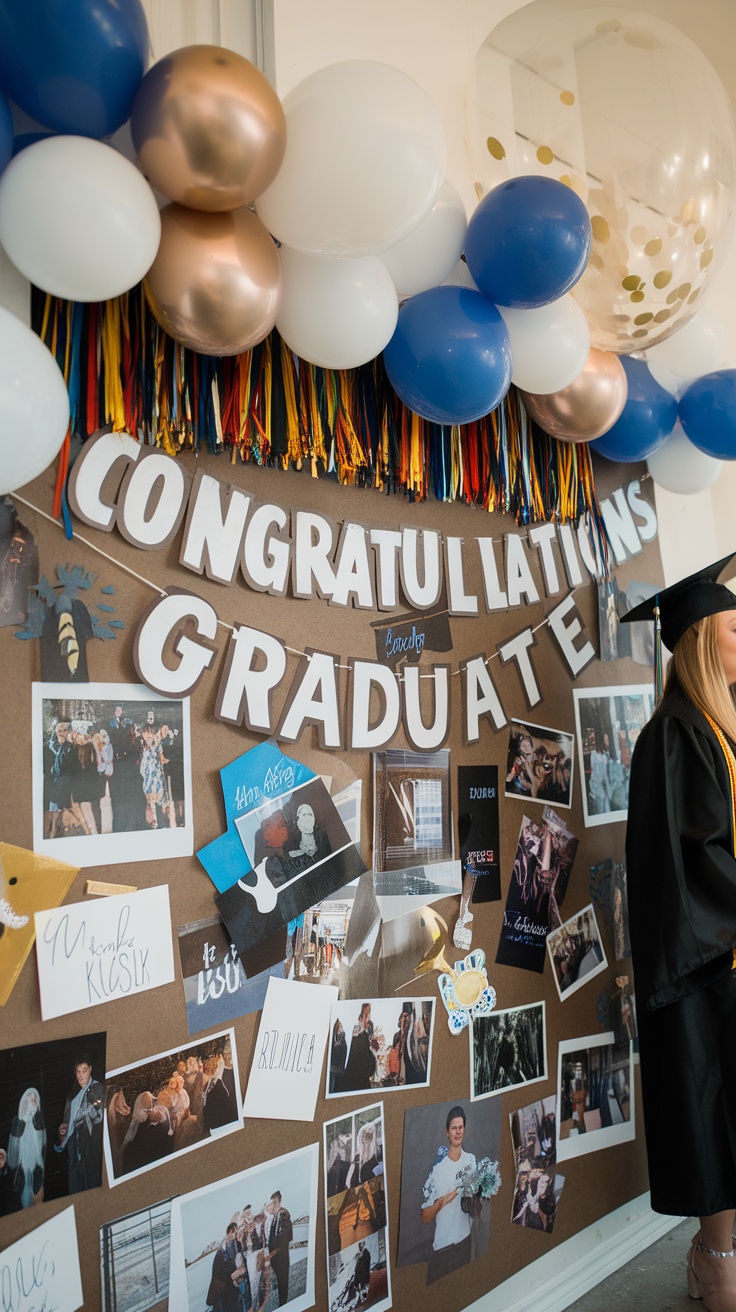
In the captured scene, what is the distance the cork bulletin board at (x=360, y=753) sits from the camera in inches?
50.3

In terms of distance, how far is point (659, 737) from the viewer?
1898 mm

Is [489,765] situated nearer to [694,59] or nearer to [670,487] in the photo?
[670,487]

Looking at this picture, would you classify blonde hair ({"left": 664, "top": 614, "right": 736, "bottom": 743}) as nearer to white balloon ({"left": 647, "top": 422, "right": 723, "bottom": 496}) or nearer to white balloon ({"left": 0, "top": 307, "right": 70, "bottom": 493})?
white balloon ({"left": 647, "top": 422, "right": 723, "bottom": 496})

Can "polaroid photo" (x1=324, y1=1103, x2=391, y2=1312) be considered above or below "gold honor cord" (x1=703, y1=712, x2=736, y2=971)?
below

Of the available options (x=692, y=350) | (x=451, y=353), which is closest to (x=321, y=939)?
(x=451, y=353)

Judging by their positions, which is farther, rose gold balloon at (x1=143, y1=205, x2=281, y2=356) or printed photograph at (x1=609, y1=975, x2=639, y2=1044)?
printed photograph at (x1=609, y1=975, x2=639, y2=1044)

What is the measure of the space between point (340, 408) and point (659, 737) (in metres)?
0.94

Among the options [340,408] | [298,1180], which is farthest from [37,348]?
[298,1180]

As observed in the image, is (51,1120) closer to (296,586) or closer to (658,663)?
(296,586)

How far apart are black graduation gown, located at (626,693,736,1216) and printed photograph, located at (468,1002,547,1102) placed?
0.72 ft

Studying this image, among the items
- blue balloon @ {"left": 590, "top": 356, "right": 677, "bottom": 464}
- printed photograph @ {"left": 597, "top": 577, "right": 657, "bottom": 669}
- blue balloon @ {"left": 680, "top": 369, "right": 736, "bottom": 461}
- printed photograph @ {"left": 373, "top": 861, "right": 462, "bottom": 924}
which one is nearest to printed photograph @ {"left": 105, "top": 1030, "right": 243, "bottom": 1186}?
printed photograph @ {"left": 373, "top": 861, "right": 462, "bottom": 924}

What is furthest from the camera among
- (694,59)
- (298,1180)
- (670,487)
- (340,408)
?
(670,487)

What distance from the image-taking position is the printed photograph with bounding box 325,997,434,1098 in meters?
1.57

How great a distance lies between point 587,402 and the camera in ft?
5.65
